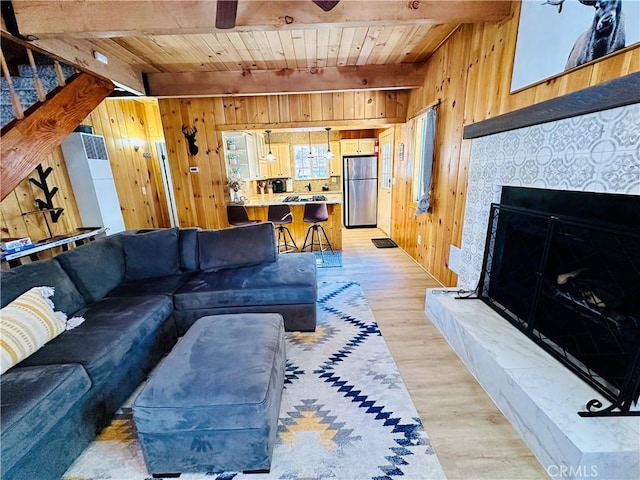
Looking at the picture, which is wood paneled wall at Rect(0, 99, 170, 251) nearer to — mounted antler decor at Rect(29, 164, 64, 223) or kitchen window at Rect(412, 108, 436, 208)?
mounted antler decor at Rect(29, 164, 64, 223)

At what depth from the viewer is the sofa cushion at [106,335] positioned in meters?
1.48

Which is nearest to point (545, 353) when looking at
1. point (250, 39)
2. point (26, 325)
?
point (26, 325)

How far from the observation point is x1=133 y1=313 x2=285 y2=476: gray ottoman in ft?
4.01

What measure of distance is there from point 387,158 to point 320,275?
3271 millimetres

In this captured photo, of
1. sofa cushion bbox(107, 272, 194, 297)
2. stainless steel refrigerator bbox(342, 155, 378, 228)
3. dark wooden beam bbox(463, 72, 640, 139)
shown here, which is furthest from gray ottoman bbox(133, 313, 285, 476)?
stainless steel refrigerator bbox(342, 155, 378, 228)

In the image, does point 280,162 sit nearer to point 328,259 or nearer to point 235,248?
point 328,259

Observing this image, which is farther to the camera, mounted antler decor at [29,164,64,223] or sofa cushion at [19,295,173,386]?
mounted antler decor at [29,164,64,223]

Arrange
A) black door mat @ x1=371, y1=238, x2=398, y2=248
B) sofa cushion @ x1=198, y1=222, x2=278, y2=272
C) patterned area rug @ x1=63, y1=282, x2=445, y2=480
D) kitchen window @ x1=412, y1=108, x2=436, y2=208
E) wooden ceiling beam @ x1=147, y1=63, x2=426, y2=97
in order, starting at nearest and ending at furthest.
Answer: patterned area rug @ x1=63, y1=282, x2=445, y2=480
sofa cushion @ x1=198, y1=222, x2=278, y2=272
kitchen window @ x1=412, y1=108, x2=436, y2=208
wooden ceiling beam @ x1=147, y1=63, x2=426, y2=97
black door mat @ x1=371, y1=238, x2=398, y2=248

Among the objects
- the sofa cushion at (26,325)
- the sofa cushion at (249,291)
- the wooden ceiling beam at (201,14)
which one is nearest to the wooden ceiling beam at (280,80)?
the wooden ceiling beam at (201,14)

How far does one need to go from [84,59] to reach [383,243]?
459 cm

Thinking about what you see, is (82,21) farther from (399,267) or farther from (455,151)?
(399,267)

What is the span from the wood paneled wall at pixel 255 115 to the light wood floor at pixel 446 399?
107 inches

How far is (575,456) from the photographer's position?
44.3 inches

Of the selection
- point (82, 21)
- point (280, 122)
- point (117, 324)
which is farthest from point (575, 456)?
point (280, 122)
